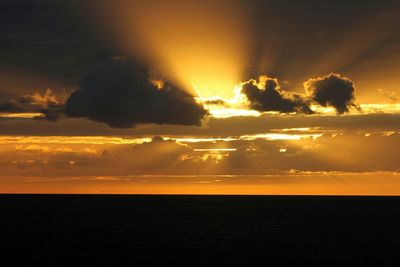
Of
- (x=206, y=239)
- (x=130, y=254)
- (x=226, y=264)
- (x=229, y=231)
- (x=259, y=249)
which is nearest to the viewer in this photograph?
(x=226, y=264)

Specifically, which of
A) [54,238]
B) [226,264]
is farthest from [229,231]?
[226,264]

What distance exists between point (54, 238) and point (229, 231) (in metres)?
40.8

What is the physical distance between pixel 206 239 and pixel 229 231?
23.5m

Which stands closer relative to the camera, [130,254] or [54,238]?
[130,254]

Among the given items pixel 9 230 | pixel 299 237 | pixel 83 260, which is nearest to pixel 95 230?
pixel 9 230

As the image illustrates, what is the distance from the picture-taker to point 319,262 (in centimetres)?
9025

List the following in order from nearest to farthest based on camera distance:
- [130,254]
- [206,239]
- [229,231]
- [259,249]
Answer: [130,254] → [259,249] → [206,239] → [229,231]

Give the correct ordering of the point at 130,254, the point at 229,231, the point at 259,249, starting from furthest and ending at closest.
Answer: the point at 229,231
the point at 259,249
the point at 130,254

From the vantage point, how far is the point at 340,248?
108 metres

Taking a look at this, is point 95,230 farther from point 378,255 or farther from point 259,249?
point 378,255

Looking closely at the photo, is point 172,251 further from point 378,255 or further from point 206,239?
point 378,255

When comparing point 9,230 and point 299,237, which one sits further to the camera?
point 9,230

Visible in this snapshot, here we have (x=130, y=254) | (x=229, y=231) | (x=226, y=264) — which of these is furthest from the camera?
A: (x=229, y=231)

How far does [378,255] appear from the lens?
98375mm
